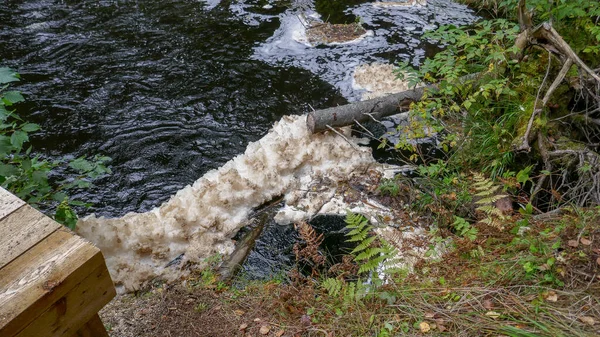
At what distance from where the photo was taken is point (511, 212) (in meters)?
3.93

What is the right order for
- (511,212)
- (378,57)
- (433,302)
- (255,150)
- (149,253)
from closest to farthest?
(433,302) < (511,212) < (149,253) < (255,150) < (378,57)

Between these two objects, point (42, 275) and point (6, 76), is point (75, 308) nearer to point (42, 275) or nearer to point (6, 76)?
point (42, 275)

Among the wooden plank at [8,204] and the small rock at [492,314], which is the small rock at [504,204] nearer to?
the small rock at [492,314]

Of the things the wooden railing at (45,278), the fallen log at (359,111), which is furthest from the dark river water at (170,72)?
the wooden railing at (45,278)

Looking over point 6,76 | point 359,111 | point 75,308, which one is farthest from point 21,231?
point 359,111

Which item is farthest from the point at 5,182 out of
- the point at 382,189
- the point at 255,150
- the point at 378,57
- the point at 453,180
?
the point at 378,57

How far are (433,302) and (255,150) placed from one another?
3.43 meters

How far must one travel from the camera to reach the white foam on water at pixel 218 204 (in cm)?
452

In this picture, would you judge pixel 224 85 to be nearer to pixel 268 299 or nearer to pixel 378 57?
pixel 378 57

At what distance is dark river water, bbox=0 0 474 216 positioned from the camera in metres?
6.00

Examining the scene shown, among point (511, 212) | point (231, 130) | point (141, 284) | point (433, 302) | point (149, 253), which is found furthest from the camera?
point (231, 130)

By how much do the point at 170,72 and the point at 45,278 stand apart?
614cm

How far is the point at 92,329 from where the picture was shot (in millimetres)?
2240

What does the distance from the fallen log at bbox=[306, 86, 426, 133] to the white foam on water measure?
0.23m
